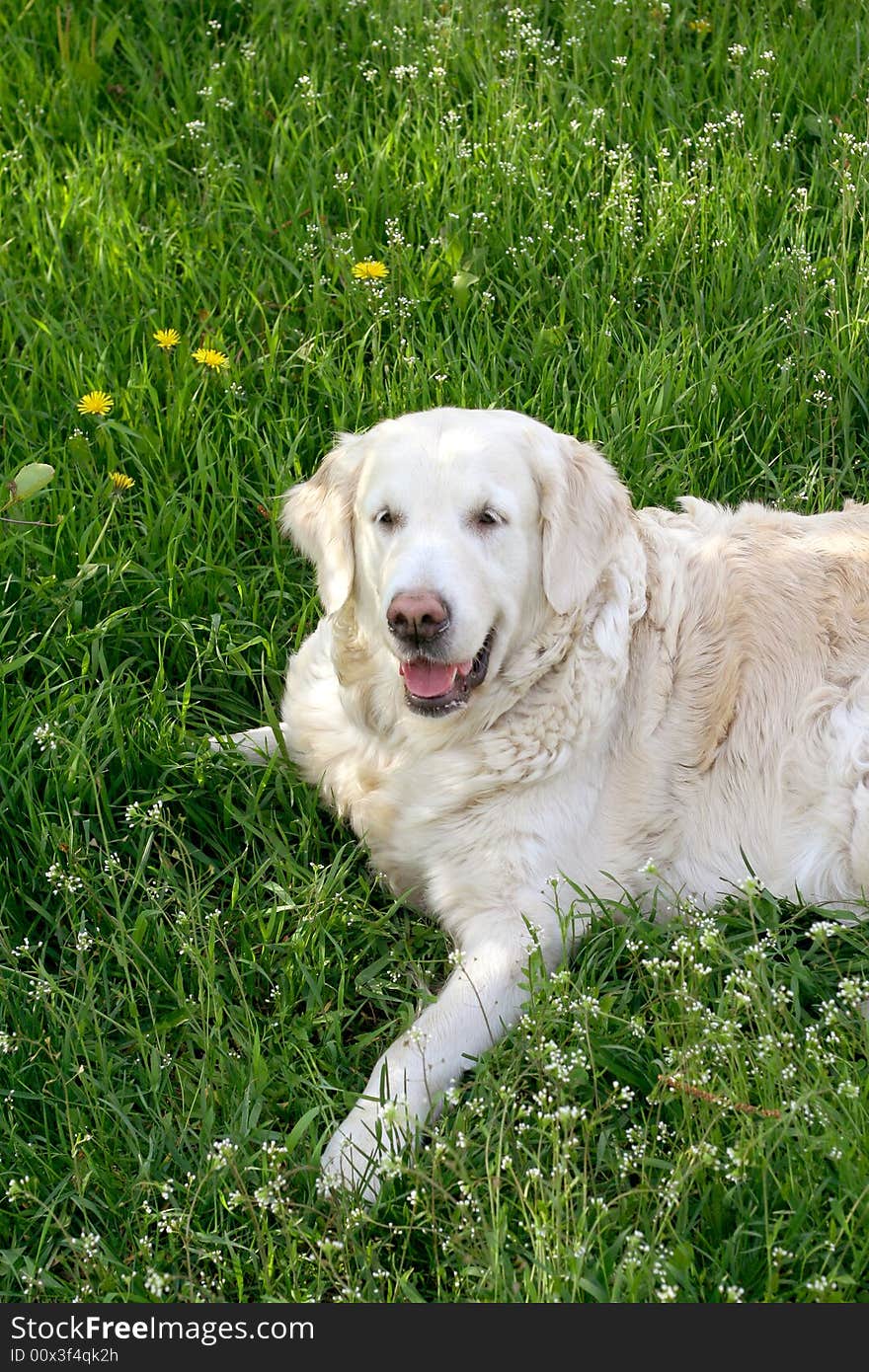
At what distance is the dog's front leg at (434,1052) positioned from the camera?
2.68 metres

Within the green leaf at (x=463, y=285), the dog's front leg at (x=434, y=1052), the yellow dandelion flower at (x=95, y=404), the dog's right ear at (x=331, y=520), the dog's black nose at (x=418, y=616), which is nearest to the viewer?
the dog's front leg at (x=434, y=1052)

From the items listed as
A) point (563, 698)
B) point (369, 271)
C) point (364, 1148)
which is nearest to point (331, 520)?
point (563, 698)

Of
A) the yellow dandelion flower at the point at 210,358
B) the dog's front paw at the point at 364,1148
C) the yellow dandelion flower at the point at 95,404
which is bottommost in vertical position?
the dog's front paw at the point at 364,1148

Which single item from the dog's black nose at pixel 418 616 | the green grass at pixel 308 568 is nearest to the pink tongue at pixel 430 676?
the dog's black nose at pixel 418 616

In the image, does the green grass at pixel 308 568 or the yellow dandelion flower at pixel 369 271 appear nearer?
the green grass at pixel 308 568

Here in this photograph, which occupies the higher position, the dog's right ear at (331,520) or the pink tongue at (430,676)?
the dog's right ear at (331,520)

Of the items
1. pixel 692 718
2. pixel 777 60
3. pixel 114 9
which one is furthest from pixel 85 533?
pixel 777 60

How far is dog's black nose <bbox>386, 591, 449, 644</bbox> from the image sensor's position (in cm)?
292

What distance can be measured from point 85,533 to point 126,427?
420 millimetres

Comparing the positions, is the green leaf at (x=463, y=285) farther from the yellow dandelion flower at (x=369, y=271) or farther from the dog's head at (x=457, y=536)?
the dog's head at (x=457, y=536)

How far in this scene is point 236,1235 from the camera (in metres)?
2.63

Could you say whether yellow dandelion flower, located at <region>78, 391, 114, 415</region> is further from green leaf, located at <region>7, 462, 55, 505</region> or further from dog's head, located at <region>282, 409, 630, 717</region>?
green leaf, located at <region>7, 462, 55, 505</region>

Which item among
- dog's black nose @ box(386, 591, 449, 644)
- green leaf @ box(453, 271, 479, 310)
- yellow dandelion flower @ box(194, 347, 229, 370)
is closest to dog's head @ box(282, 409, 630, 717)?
dog's black nose @ box(386, 591, 449, 644)

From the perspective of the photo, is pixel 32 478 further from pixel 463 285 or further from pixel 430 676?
pixel 463 285
